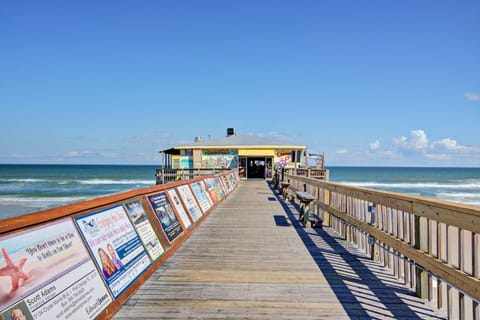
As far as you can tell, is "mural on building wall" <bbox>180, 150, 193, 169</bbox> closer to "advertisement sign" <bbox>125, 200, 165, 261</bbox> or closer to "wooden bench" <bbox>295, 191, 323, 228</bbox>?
"wooden bench" <bbox>295, 191, 323, 228</bbox>

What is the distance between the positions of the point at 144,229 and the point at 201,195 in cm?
503

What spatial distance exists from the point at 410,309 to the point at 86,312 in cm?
307

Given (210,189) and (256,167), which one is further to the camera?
(256,167)

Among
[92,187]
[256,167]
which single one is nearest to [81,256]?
[256,167]

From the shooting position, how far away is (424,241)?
3791mm

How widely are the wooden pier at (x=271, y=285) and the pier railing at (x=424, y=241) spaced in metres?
0.21

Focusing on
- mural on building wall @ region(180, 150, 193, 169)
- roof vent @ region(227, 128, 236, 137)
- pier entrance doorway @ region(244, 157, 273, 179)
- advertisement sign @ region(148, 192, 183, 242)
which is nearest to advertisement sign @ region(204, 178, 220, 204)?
advertisement sign @ region(148, 192, 183, 242)

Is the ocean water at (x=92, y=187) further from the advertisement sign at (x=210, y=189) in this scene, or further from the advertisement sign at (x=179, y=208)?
the advertisement sign at (x=210, y=189)

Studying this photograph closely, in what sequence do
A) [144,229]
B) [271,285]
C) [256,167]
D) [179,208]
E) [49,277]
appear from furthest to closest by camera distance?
[256,167] → [179,208] → [144,229] → [271,285] → [49,277]

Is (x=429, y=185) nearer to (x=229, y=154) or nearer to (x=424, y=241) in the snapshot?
(x=229, y=154)

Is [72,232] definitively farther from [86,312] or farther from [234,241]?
A: [234,241]

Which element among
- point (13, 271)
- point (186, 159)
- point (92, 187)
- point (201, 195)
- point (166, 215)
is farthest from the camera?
point (92, 187)

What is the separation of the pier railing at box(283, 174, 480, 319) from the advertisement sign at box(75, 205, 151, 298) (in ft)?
10.4

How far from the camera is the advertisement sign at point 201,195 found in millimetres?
9039
